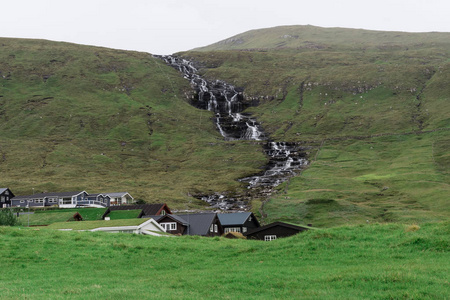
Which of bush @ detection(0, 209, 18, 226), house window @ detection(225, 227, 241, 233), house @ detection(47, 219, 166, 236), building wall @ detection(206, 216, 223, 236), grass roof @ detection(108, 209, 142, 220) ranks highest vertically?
bush @ detection(0, 209, 18, 226)

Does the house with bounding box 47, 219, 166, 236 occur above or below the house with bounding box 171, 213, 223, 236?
above

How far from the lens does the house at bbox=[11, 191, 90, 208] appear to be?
381 feet

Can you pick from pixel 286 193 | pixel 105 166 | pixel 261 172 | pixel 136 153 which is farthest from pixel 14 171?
pixel 286 193

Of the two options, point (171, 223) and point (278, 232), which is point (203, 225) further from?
point (278, 232)

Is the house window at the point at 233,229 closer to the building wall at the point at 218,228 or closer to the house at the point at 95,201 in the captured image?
the building wall at the point at 218,228

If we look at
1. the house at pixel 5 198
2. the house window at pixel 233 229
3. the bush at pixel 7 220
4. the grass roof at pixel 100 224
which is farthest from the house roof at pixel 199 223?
the house at pixel 5 198

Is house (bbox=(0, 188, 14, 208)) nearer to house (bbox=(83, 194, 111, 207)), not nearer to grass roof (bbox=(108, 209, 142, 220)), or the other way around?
house (bbox=(83, 194, 111, 207))

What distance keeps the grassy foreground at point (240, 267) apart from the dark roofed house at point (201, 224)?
128 ft

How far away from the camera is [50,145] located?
192500 mm

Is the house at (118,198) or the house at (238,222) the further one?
the house at (118,198)

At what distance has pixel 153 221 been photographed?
208 ft

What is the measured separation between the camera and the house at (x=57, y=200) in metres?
116

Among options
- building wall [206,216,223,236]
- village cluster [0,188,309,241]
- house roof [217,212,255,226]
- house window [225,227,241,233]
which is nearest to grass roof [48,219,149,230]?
village cluster [0,188,309,241]

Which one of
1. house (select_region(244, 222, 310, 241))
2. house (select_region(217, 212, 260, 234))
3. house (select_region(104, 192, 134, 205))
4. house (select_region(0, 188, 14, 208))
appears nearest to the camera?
house (select_region(244, 222, 310, 241))
